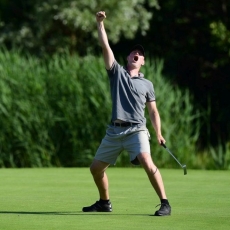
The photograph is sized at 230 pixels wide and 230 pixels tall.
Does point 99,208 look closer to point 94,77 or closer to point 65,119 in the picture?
point 65,119

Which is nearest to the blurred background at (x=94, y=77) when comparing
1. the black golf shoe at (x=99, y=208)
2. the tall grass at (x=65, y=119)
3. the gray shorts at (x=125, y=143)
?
the tall grass at (x=65, y=119)

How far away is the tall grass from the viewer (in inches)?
738

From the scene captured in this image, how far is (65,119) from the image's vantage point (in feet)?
62.1

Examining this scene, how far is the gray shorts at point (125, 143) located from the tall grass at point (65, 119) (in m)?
8.91

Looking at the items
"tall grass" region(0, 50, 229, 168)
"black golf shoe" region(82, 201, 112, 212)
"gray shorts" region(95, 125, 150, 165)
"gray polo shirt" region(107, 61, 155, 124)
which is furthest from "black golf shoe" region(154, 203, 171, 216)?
"tall grass" region(0, 50, 229, 168)

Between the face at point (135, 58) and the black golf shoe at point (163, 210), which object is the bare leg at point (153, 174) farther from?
the face at point (135, 58)

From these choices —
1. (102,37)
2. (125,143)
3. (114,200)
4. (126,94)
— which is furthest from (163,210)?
(114,200)

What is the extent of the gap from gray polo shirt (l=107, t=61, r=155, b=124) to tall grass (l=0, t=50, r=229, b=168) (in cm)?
909

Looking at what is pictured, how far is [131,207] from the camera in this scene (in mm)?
10297

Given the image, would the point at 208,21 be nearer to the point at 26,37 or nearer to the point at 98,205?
the point at 26,37

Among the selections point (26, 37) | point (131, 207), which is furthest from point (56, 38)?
point (131, 207)

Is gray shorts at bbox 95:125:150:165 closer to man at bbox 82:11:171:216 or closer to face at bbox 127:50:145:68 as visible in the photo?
man at bbox 82:11:171:216

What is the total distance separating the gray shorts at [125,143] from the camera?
368 inches

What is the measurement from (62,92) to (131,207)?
9.18m
